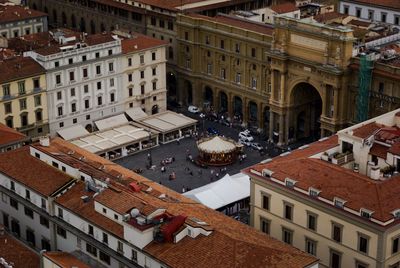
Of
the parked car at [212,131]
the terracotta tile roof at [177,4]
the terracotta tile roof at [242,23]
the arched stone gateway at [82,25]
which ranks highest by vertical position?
the terracotta tile roof at [177,4]

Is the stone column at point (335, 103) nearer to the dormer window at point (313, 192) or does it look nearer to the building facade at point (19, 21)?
the dormer window at point (313, 192)

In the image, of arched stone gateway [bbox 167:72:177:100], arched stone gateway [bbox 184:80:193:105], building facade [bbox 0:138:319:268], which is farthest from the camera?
arched stone gateway [bbox 167:72:177:100]

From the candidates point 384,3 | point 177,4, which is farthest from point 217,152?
point 384,3

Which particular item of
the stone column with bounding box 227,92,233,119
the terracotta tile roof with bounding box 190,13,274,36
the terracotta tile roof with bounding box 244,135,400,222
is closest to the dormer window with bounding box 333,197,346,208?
the terracotta tile roof with bounding box 244,135,400,222

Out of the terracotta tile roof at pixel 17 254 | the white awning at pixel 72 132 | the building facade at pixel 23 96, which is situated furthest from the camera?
the white awning at pixel 72 132

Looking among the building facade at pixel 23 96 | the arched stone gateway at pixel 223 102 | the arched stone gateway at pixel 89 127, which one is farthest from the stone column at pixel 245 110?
the building facade at pixel 23 96

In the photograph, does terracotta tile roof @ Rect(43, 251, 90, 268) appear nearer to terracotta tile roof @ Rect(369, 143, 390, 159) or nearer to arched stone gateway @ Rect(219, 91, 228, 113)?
terracotta tile roof @ Rect(369, 143, 390, 159)
